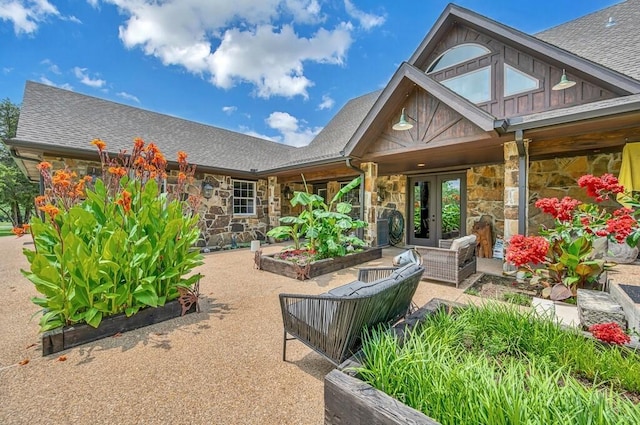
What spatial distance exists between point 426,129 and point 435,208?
3746 millimetres

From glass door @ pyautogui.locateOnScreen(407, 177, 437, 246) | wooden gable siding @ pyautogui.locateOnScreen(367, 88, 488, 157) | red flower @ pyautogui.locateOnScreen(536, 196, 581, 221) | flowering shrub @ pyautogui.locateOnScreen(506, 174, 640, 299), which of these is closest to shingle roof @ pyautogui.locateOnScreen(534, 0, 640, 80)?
wooden gable siding @ pyautogui.locateOnScreen(367, 88, 488, 157)

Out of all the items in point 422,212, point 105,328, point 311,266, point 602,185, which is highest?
point 602,185

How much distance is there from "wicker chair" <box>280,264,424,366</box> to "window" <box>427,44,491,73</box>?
771 centimetres

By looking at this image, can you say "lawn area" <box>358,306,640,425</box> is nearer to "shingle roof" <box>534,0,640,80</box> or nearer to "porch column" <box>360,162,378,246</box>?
"porch column" <box>360,162,378,246</box>

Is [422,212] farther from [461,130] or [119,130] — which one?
[119,130]

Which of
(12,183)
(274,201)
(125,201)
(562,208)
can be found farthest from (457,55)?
(12,183)

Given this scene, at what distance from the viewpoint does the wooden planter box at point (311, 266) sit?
5645 millimetres

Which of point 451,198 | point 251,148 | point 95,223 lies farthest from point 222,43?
point 451,198

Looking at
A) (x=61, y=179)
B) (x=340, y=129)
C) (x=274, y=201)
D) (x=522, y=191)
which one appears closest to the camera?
(x=61, y=179)

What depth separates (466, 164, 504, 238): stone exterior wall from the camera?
784 cm

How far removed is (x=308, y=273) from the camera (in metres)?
5.65

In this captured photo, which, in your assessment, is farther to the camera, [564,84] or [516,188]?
[564,84]

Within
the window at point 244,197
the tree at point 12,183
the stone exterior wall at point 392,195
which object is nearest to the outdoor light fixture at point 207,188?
the window at point 244,197

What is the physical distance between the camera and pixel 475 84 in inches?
291
